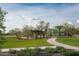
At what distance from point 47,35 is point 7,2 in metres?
0.46

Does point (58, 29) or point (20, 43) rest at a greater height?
point (58, 29)

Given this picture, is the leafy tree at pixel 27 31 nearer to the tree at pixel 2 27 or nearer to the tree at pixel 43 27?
the tree at pixel 43 27

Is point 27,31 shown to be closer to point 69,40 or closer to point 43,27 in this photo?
point 43,27

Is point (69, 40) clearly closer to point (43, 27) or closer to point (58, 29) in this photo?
point (58, 29)

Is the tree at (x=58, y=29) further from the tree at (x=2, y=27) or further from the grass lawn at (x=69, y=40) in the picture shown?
the tree at (x=2, y=27)

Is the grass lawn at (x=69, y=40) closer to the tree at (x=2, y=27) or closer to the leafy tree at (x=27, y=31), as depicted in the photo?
the leafy tree at (x=27, y=31)

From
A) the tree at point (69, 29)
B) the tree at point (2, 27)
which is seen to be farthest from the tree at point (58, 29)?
the tree at point (2, 27)

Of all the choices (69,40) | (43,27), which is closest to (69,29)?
(69,40)

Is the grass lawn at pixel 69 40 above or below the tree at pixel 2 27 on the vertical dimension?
below

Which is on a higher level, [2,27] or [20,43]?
[2,27]

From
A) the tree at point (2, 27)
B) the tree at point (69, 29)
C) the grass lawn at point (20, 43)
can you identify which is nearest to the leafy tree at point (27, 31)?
the grass lawn at point (20, 43)

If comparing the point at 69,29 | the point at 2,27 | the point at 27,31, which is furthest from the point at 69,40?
the point at 2,27

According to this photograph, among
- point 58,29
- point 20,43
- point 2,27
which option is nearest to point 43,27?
point 58,29

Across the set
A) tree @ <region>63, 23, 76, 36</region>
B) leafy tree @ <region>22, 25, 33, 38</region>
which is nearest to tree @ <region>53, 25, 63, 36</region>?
tree @ <region>63, 23, 76, 36</region>
